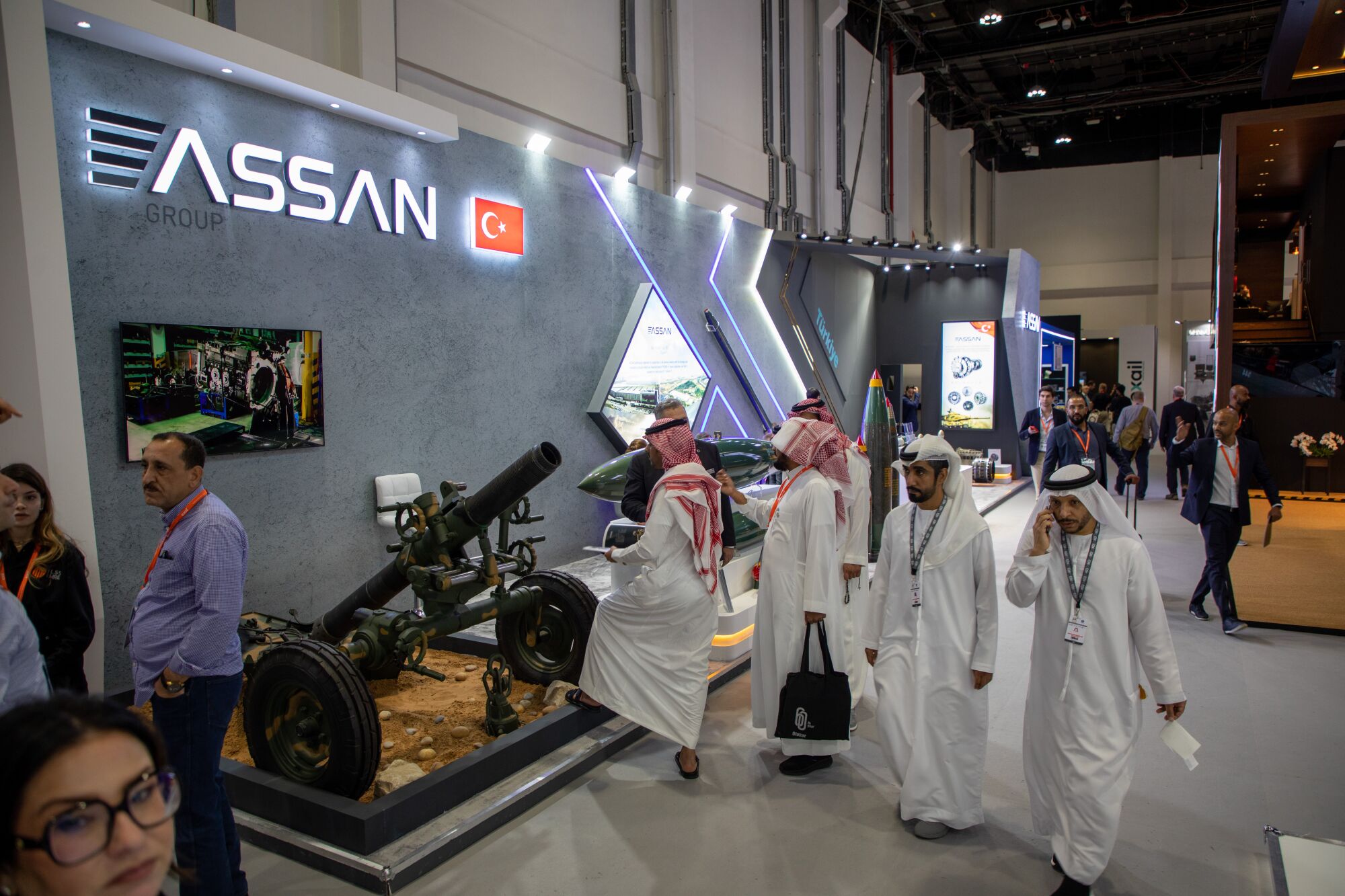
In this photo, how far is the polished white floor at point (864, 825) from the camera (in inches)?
121

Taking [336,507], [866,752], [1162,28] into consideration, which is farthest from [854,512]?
[1162,28]

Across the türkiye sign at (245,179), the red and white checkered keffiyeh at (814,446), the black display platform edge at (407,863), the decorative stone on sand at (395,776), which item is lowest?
the black display platform edge at (407,863)

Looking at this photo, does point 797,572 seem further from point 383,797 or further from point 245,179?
point 245,179

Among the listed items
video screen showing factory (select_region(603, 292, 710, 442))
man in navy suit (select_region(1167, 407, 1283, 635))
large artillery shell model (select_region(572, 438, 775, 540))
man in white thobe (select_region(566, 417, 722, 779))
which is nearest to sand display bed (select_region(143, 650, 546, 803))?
man in white thobe (select_region(566, 417, 722, 779))

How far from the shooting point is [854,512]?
4566 millimetres

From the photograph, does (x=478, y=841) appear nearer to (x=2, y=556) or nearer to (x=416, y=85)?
(x=2, y=556)

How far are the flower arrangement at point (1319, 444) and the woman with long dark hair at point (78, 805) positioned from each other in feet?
39.9

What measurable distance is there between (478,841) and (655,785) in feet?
2.74

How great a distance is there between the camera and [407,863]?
307 cm

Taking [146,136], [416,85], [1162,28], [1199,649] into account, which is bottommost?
[1199,649]

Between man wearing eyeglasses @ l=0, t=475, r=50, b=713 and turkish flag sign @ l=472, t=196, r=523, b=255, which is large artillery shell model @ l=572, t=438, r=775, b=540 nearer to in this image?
turkish flag sign @ l=472, t=196, r=523, b=255

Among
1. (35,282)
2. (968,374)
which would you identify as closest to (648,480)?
(35,282)

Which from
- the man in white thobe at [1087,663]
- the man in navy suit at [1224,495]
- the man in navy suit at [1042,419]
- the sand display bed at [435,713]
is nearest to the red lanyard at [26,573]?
the sand display bed at [435,713]

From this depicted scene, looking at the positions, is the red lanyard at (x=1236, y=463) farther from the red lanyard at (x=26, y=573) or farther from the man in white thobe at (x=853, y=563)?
the red lanyard at (x=26, y=573)
